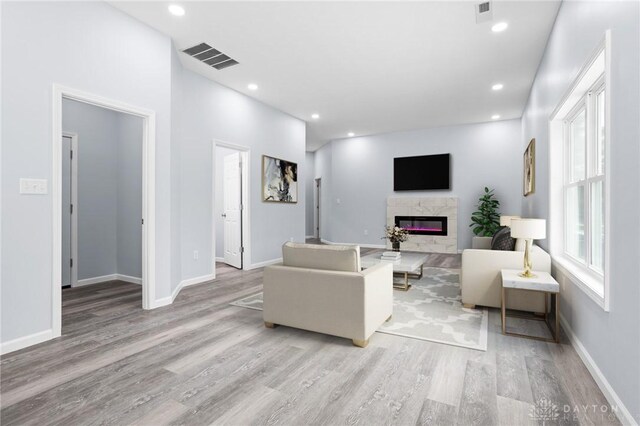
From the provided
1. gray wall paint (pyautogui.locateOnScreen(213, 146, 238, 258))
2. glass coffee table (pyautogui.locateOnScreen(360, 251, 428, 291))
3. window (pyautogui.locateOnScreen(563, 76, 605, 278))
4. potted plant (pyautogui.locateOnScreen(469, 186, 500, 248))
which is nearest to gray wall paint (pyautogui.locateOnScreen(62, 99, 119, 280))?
gray wall paint (pyautogui.locateOnScreen(213, 146, 238, 258))

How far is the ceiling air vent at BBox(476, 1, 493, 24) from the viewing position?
306cm

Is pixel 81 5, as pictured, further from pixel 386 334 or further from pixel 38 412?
pixel 386 334

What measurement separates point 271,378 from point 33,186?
7.88 feet

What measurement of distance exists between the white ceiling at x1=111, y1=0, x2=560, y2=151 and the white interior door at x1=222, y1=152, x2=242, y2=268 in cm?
134

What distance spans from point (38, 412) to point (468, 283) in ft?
11.5

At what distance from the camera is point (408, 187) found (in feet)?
26.8

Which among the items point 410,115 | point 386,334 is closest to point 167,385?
point 386,334

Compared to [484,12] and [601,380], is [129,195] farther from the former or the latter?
[601,380]

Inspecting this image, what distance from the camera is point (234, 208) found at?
5859 mm

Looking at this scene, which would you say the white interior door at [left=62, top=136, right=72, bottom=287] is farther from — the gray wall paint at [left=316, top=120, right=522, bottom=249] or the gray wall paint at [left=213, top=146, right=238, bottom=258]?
the gray wall paint at [left=316, top=120, right=522, bottom=249]

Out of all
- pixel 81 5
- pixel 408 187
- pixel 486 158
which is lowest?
pixel 408 187

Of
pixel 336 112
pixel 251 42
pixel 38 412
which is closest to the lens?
pixel 38 412

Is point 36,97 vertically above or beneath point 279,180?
above

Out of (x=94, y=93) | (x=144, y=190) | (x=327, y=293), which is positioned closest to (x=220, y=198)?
(x=144, y=190)
